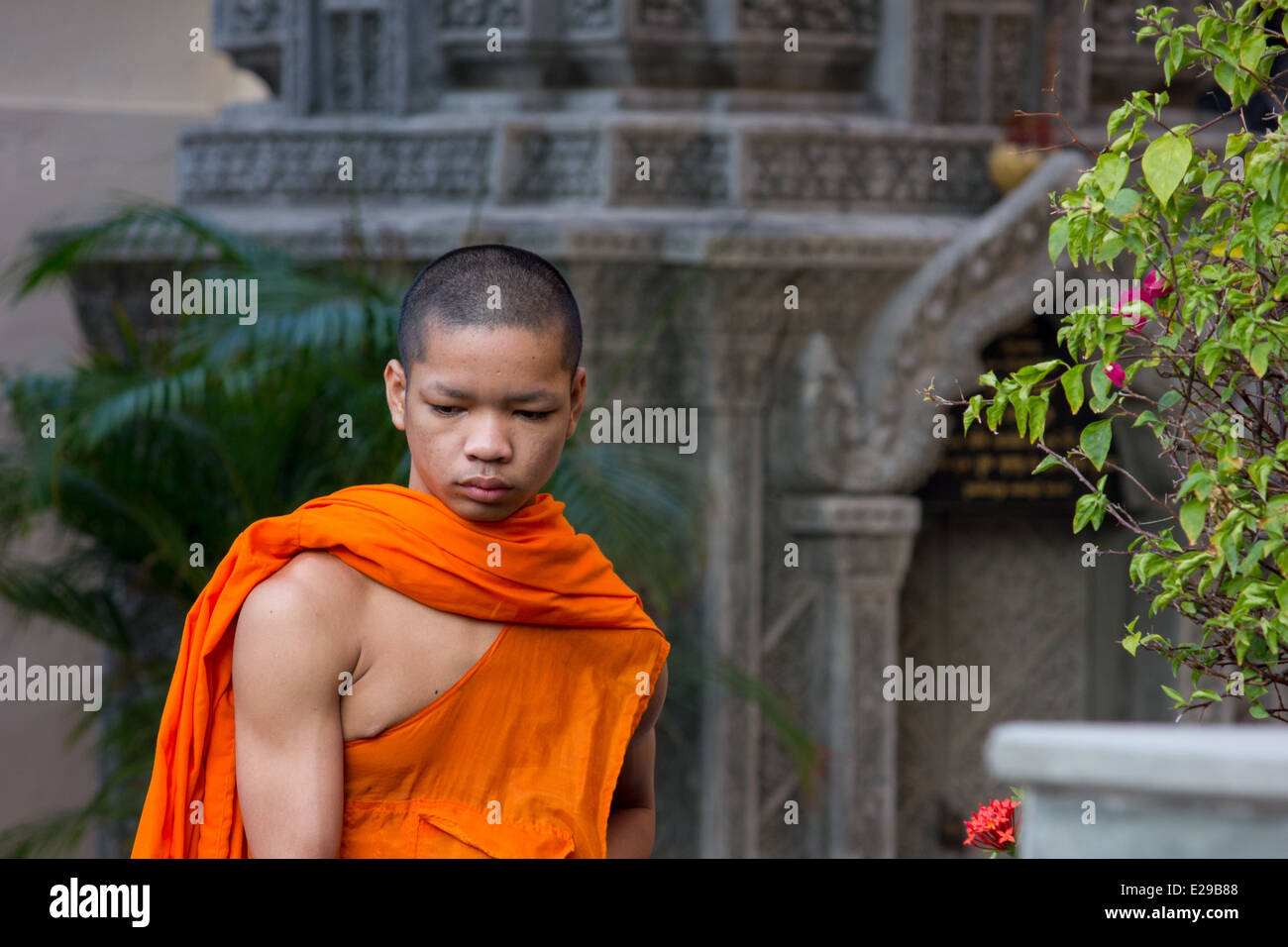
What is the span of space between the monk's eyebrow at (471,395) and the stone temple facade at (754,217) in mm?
3054

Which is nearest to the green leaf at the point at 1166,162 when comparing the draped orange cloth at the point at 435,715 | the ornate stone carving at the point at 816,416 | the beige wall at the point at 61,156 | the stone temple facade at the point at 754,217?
the draped orange cloth at the point at 435,715

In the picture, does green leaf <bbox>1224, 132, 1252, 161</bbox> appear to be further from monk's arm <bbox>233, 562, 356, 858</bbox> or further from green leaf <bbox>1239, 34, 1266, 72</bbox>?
monk's arm <bbox>233, 562, 356, 858</bbox>

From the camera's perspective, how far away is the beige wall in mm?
5852

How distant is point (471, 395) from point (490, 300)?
0.11 metres

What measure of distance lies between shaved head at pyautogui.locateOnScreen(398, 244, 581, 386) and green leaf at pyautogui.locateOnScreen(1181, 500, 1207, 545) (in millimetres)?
644

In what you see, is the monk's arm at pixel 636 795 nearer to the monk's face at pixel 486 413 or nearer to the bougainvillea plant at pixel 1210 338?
the monk's face at pixel 486 413

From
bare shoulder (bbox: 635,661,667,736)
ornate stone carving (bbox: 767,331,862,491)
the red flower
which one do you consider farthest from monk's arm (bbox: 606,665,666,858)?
ornate stone carving (bbox: 767,331,862,491)

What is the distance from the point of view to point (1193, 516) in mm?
1646

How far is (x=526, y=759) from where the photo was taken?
1.74 metres

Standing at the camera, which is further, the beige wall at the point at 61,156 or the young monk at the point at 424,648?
the beige wall at the point at 61,156

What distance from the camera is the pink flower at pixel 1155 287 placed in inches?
74.9

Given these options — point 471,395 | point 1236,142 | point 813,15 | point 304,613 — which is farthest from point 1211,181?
point 813,15

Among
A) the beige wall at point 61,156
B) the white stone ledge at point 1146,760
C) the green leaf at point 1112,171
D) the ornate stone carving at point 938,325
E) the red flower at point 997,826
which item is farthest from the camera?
the beige wall at point 61,156
